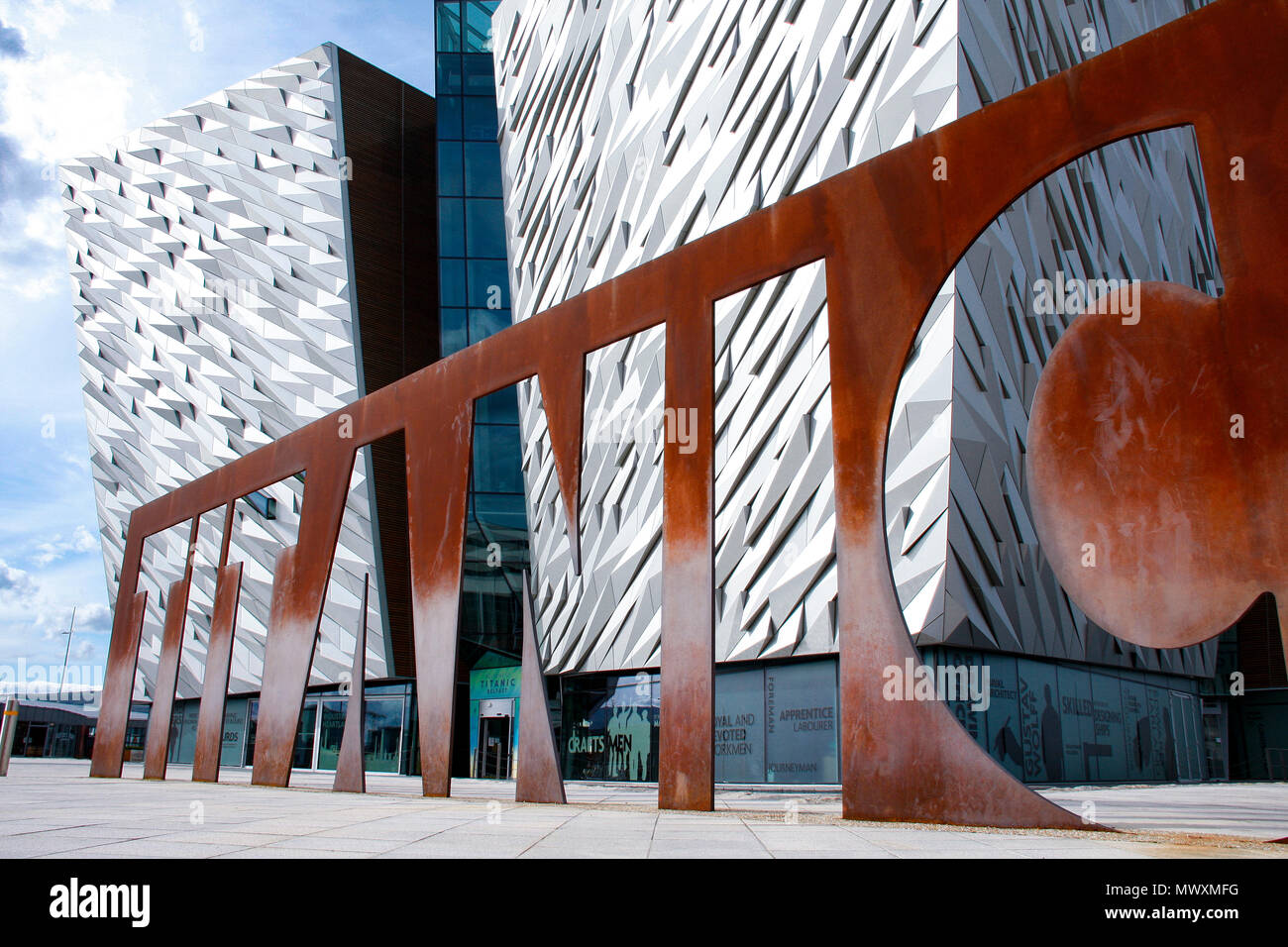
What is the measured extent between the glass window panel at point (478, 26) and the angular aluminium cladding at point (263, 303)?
2417mm

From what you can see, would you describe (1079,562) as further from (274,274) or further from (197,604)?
(197,604)

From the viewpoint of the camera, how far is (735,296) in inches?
704

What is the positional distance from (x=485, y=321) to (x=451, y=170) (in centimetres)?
516

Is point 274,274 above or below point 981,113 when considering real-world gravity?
above

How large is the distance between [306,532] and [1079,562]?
1008 cm

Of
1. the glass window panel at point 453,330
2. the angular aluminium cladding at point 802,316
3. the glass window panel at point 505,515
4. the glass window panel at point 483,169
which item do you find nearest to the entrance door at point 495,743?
the angular aluminium cladding at point 802,316

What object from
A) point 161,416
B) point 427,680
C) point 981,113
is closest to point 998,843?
point 981,113

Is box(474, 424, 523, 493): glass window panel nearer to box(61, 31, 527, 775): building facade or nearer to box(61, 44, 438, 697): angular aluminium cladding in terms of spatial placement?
box(61, 31, 527, 775): building facade

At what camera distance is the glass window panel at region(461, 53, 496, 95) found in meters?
30.4

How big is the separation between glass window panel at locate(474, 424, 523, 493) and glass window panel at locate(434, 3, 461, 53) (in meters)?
13.0

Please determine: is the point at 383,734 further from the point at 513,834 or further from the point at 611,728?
the point at 513,834

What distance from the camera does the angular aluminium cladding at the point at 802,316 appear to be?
14.9 meters

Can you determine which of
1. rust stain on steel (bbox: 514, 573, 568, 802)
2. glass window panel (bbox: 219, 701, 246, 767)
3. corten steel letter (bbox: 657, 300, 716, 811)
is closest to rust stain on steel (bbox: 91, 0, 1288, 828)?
corten steel letter (bbox: 657, 300, 716, 811)

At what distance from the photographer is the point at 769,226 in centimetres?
841
